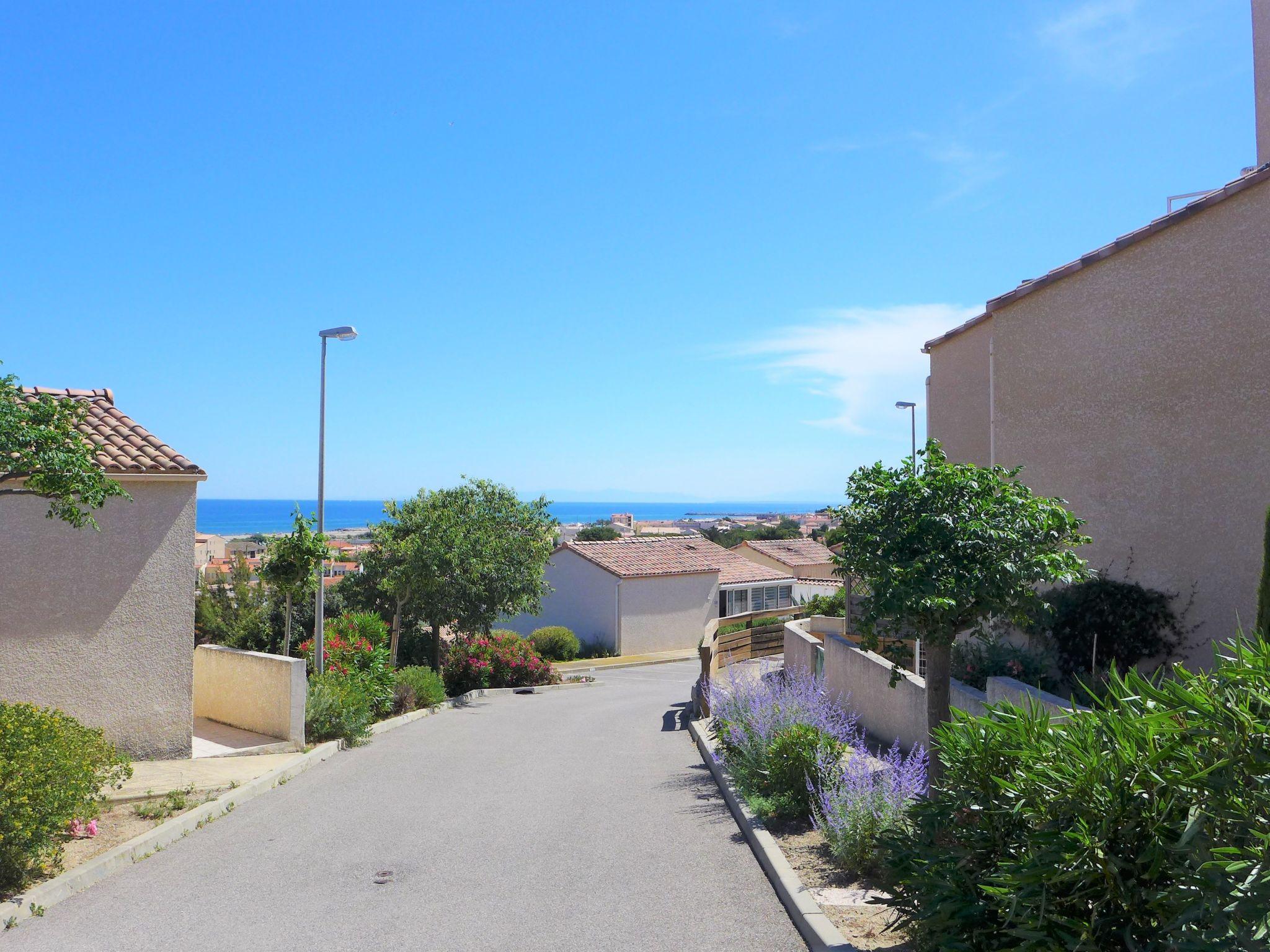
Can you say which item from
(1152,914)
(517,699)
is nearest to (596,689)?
(517,699)

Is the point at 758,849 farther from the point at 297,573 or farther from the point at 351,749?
the point at 297,573

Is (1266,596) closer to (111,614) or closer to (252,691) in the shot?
(111,614)

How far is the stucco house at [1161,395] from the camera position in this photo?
1124 cm

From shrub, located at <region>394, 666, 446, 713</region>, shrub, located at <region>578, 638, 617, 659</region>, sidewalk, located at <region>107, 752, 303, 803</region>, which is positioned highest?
sidewalk, located at <region>107, 752, 303, 803</region>

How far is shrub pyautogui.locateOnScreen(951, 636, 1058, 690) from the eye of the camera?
11.2 metres

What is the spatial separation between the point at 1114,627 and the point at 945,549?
5.06m

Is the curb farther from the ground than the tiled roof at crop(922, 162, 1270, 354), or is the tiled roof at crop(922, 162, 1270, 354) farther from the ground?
the tiled roof at crop(922, 162, 1270, 354)

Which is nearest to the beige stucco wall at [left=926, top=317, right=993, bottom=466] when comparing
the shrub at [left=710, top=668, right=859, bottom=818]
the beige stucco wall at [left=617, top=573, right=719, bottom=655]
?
the shrub at [left=710, top=668, right=859, bottom=818]

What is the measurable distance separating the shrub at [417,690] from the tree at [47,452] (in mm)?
10963

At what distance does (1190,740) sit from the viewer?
13.4 feet

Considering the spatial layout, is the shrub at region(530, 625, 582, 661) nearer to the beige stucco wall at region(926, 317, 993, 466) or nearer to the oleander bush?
the beige stucco wall at region(926, 317, 993, 466)

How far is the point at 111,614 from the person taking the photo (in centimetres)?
1223

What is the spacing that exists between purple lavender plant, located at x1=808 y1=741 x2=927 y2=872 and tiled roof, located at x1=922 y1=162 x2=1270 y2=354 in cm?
831

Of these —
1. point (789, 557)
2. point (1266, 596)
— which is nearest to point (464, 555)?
point (1266, 596)
